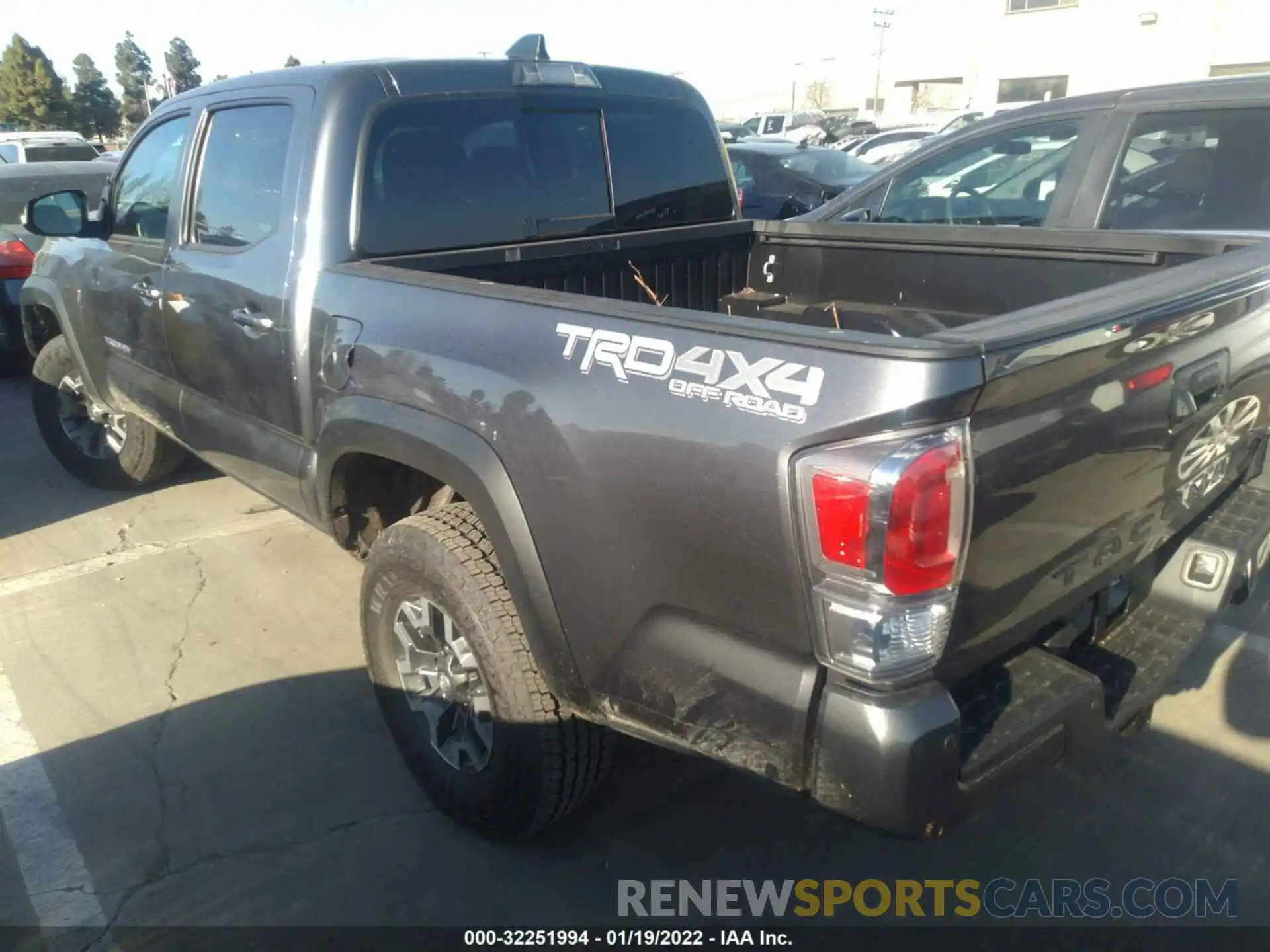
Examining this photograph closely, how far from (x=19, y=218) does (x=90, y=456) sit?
3.42 m

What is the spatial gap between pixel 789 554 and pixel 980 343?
479 millimetres

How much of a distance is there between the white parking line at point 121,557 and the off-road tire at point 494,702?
2410mm

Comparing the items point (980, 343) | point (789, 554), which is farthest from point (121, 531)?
point (980, 343)

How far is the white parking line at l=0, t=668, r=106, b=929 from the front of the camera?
100 inches

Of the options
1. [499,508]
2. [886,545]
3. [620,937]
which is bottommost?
[620,937]

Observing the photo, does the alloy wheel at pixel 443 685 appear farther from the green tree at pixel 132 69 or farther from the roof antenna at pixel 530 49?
the green tree at pixel 132 69

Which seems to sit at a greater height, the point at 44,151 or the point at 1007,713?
the point at 44,151

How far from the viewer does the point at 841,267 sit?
12.3 ft

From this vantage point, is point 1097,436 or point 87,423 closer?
point 1097,436

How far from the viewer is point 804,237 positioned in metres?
3.84

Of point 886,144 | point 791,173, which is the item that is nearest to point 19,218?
point 791,173

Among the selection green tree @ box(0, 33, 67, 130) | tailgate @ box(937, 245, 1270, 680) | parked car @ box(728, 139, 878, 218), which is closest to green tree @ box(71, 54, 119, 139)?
green tree @ box(0, 33, 67, 130)

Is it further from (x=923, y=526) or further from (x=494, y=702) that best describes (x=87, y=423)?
(x=923, y=526)

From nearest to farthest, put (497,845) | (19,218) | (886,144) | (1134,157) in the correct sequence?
(497,845)
(1134,157)
(19,218)
(886,144)
